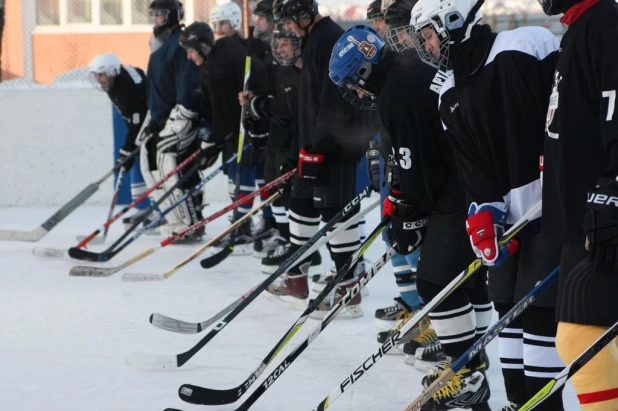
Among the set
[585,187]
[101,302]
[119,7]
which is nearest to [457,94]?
[585,187]

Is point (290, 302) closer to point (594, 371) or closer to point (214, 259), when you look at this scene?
point (214, 259)

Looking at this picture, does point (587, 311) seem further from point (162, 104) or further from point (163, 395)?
point (162, 104)

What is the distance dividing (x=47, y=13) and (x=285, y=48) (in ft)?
13.7

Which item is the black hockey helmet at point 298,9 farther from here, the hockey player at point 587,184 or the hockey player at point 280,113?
the hockey player at point 587,184

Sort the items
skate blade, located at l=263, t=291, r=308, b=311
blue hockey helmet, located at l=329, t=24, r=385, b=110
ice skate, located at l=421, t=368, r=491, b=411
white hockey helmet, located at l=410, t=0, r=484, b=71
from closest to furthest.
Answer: white hockey helmet, located at l=410, t=0, r=484, b=71 < ice skate, located at l=421, t=368, r=491, b=411 < blue hockey helmet, located at l=329, t=24, r=385, b=110 < skate blade, located at l=263, t=291, r=308, b=311

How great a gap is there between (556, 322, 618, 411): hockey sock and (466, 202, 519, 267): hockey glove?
1.31ft

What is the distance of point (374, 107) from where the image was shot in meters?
3.30

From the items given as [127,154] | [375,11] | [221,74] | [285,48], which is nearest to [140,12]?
A: [127,154]

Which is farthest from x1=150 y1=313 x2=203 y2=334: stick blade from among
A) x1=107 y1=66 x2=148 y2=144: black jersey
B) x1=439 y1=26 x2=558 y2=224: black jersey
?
x1=107 y1=66 x2=148 y2=144: black jersey

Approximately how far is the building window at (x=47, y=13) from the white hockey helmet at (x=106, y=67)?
1805mm

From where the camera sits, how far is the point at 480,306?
10.5 feet

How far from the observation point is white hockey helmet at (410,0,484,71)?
247cm

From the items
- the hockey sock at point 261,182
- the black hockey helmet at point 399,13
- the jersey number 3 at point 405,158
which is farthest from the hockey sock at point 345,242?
the hockey sock at point 261,182

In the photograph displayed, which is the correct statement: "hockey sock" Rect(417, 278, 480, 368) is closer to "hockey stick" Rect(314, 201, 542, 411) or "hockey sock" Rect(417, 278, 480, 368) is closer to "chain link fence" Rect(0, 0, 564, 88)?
"hockey stick" Rect(314, 201, 542, 411)
